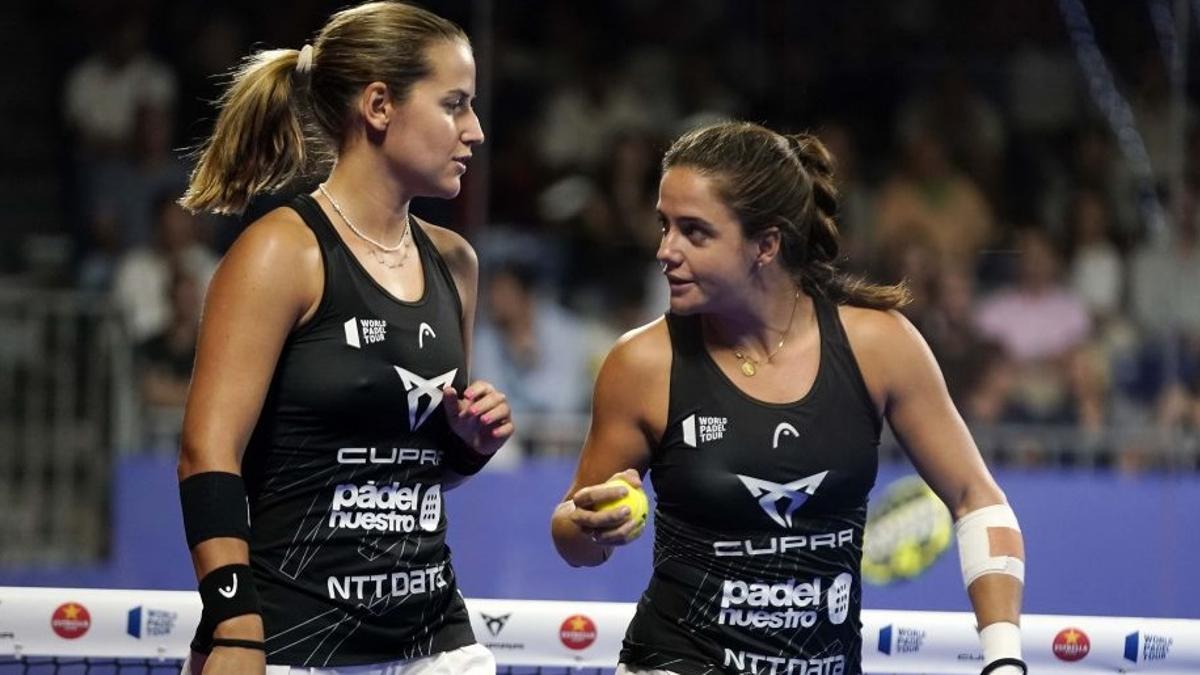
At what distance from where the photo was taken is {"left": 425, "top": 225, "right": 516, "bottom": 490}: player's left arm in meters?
3.11

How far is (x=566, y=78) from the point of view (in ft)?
27.6

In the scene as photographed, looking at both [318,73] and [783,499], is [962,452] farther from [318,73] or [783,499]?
[318,73]

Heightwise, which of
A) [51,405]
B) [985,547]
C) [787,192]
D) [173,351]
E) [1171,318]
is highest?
[787,192]

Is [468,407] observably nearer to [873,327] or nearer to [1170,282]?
[873,327]

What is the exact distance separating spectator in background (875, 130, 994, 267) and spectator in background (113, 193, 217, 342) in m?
3.04

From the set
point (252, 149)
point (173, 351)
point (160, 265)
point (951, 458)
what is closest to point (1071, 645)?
point (951, 458)

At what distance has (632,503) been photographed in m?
3.01

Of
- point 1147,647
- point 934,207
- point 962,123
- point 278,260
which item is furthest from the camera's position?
point 962,123

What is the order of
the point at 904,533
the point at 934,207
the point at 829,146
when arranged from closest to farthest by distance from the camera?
the point at 904,533 < the point at 829,146 < the point at 934,207

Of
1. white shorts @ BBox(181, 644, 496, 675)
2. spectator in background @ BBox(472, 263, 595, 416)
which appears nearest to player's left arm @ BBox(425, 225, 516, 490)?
white shorts @ BBox(181, 644, 496, 675)

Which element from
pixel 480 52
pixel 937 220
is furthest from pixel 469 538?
pixel 937 220

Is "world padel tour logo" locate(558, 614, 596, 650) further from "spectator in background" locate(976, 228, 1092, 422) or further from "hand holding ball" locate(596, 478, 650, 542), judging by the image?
"spectator in background" locate(976, 228, 1092, 422)

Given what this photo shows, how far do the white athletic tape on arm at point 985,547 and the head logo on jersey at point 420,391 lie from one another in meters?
1.02

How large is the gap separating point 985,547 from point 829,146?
4.87m
